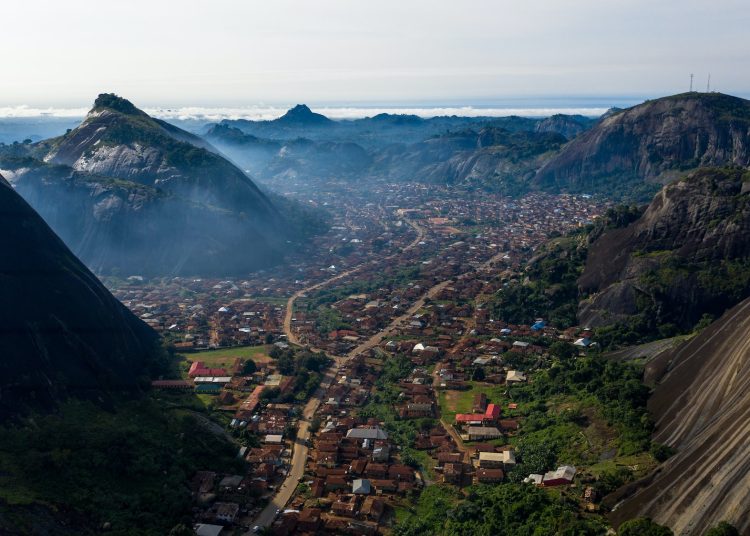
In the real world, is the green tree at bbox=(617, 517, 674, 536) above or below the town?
above

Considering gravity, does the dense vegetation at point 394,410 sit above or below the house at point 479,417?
below

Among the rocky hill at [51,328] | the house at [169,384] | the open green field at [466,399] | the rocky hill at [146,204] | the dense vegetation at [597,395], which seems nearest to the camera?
the rocky hill at [51,328]

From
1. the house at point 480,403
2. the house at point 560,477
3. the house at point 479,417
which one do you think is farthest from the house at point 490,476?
the house at point 480,403

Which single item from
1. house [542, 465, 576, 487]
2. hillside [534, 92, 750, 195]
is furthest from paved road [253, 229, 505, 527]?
hillside [534, 92, 750, 195]

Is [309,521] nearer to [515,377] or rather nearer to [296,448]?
[296,448]

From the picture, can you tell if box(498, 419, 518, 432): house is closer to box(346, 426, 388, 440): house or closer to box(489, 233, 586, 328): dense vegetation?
box(346, 426, 388, 440): house

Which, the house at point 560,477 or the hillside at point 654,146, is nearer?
the house at point 560,477

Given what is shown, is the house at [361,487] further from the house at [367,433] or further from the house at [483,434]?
the house at [483,434]
